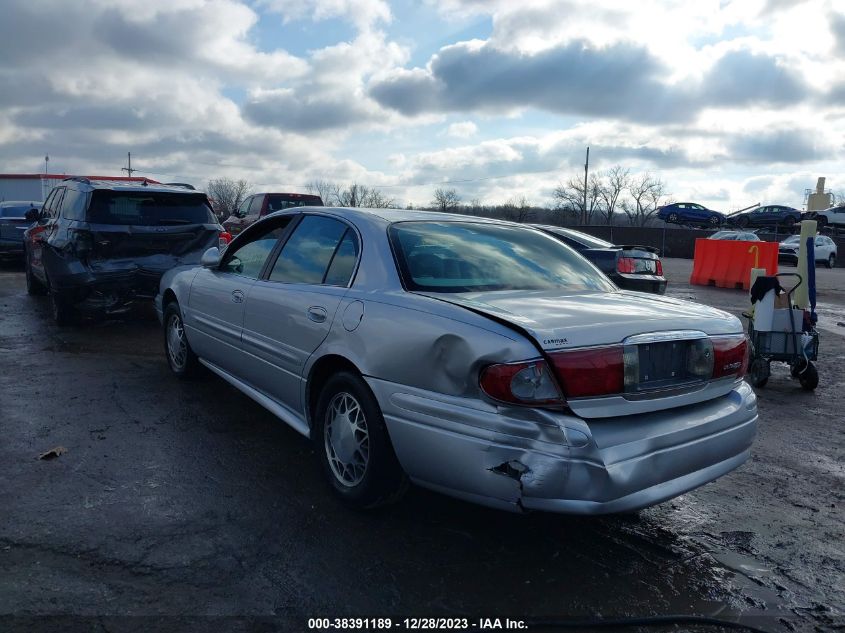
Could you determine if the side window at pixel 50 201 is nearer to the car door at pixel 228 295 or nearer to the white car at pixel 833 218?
the car door at pixel 228 295

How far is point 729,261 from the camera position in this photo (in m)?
18.1

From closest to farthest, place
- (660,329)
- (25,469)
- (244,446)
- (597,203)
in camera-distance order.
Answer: (660,329) < (25,469) < (244,446) < (597,203)

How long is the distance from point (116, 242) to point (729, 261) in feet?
50.5

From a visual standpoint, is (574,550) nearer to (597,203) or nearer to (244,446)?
(244,446)

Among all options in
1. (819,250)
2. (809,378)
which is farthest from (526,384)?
(819,250)

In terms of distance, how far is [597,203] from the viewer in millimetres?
88625

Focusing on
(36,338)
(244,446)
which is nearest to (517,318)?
(244,446)

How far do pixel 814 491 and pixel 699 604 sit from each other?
170 centimetres

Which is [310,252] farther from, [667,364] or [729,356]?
[729,356]

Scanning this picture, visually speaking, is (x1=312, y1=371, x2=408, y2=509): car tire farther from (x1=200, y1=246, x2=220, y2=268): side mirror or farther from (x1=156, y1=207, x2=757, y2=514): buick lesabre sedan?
(x1=200, y1=246, x2=220, y2=268): side mirror

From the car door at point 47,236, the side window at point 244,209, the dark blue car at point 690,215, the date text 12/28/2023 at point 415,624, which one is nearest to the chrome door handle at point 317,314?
the date text 12/28/2023 at point 415,624

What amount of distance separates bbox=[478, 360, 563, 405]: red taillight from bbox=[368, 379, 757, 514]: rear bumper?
5cm

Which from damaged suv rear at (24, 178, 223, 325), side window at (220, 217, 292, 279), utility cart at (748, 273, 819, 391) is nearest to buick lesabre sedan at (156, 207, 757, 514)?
side window at (220, 217, 292, 279)

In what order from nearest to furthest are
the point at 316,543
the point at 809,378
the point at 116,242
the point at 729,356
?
the point at 316,543 < the point at 729,356 < the point at 809,378 < the point at 116,242
